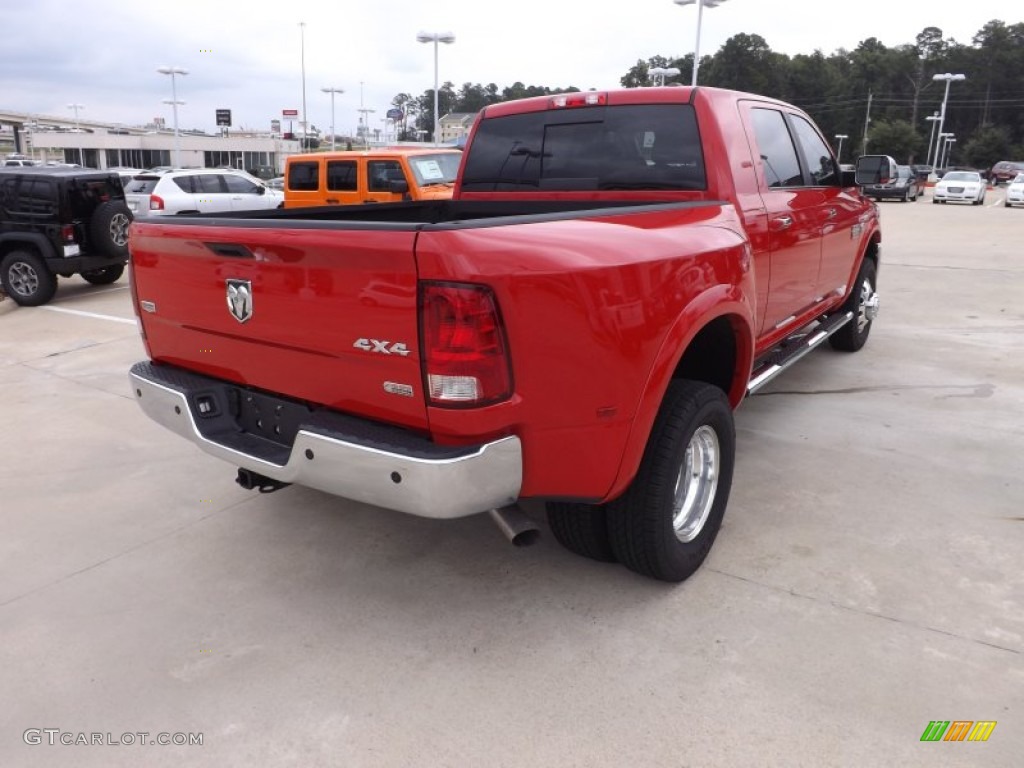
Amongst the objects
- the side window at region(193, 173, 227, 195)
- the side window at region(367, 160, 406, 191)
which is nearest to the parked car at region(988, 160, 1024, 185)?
the side window at region(367, 160, 406, 191)

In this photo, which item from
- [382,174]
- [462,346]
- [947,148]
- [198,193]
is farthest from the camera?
[947,148]

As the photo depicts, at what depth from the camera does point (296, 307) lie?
8.11ft

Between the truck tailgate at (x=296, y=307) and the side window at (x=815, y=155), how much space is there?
342 centimetres

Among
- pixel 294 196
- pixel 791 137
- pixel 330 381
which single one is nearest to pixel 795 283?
pixel 791 137

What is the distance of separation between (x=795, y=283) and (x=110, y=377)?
5262mm

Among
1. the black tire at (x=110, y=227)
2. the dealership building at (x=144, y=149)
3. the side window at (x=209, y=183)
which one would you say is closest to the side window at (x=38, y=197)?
the black tire at (x=110, y=227)

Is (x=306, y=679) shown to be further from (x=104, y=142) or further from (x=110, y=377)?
(x=104, y=142)

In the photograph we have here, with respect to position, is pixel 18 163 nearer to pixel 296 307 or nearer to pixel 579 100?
pixel 579 100

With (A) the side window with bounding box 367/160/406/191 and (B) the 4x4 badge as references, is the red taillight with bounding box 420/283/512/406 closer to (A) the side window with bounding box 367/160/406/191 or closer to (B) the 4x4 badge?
(B) the 4x4 badge

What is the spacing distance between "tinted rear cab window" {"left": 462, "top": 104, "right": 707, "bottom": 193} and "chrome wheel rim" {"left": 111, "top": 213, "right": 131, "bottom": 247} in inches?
284

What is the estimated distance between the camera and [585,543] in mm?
3025

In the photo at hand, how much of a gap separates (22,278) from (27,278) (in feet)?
0.22

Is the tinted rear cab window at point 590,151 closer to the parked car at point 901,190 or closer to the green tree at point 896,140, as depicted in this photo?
the parked car at point 901,190

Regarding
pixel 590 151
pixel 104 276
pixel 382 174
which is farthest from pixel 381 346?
pixel 382 174
